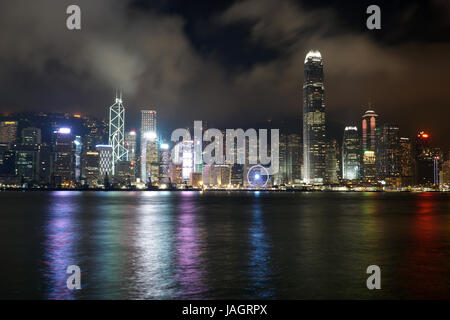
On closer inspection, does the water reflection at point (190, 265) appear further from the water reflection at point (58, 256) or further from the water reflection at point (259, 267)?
the water reflection at point (58, 256)

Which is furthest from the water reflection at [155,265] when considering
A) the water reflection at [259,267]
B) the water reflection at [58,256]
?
the water reflection at [259,267]

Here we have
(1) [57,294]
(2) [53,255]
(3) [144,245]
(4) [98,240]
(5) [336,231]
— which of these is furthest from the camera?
(5) [336,231]

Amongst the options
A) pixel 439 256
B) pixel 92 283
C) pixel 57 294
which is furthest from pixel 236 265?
pixel 439 256

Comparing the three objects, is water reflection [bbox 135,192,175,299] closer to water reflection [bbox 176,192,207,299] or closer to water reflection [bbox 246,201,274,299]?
water reflection [bbox 176,192,207,299]

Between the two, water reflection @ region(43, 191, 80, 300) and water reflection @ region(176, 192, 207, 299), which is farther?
water reflection @ region(176, 192, 207, 299)

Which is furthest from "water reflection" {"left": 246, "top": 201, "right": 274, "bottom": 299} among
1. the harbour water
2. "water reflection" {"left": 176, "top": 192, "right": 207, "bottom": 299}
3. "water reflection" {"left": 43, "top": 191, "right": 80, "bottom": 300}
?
"water reflection" {"left": 43, "top": 191, "right": 80, "bottom": 300}

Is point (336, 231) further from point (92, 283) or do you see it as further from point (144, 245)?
point (92, 283)

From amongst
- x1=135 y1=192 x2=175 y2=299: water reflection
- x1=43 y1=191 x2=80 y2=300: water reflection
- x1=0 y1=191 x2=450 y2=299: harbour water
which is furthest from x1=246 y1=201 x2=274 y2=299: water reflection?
x1=43 y1=191 x2=80 y2=300: water reflection

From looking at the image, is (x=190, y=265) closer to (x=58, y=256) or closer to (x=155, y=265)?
(x=155, y=265)

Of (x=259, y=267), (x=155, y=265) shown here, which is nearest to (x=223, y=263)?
(x=259, y=267)

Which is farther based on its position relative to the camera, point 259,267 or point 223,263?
point 223,263

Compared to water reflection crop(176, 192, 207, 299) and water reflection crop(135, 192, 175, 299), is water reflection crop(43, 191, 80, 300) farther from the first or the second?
water reflection crop(176, 192, 207, 299)
